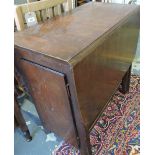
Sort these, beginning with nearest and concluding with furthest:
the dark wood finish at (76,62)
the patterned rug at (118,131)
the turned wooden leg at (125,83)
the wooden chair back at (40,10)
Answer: the dark wood finish at (76,62) < the wooden chair back at (40,10) < the patterned rug at (118,131) < the turned wooden leg at (125,83)

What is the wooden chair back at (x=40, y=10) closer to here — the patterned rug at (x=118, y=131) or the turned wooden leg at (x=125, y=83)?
the turned wooden leg at (x=125, y=83)

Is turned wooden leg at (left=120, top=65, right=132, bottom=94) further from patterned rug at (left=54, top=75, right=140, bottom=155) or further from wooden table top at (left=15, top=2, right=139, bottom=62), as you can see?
→ wooden table top at (left=15, top=2, right=139, bottom=62)

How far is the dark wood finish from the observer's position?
660 millimetres

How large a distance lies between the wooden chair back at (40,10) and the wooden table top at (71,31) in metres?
0.11

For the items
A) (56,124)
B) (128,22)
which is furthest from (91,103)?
(128,22)

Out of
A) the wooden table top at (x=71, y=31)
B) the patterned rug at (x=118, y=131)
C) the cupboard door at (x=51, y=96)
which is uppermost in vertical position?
the wooden table top at (x=71, y=31)

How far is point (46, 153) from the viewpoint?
112 cm

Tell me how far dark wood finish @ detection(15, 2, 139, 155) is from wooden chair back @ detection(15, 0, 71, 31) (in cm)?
12

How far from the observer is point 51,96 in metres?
0.80

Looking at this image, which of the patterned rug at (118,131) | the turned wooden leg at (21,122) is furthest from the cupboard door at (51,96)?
the patterned rug at (118,131)

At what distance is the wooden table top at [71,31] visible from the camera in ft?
2.23
